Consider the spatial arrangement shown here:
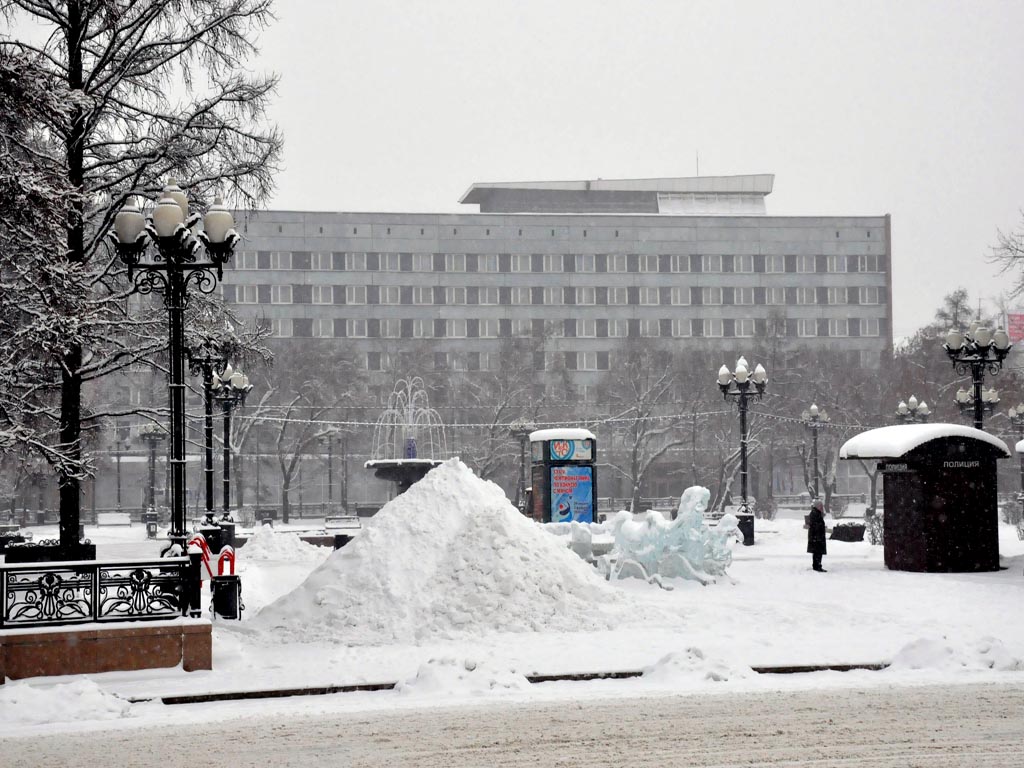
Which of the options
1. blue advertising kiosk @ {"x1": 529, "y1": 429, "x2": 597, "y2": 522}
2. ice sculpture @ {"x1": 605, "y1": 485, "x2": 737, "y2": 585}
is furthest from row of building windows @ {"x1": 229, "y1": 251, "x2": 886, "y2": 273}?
ice sculpture @ {"x1": 605, "y1": 485, "x2": 737, "y2": 585}

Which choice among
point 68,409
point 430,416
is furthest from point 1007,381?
point 68,409

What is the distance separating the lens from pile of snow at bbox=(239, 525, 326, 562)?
3089cm

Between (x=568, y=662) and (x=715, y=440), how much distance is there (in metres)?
60.4

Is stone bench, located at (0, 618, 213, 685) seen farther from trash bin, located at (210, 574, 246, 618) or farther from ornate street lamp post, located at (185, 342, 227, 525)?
ornate street lamp post, located at (185, 342, 227, 525)

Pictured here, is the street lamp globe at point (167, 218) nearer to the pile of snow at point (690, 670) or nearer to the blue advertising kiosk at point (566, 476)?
the pile of snow at point (690, 670)

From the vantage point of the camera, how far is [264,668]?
12570mm

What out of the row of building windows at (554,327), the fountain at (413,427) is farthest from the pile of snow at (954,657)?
the row of building windows at (554,327)

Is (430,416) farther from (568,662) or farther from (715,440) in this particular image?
(568,662)

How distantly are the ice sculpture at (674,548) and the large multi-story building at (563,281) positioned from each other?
66.3 meters

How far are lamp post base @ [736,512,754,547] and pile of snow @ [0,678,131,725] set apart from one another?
2483 cm

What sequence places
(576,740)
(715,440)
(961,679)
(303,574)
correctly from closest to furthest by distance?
(576,740)
(961,679)
(303,574)
(715,440)

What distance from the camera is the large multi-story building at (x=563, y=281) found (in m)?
92.4

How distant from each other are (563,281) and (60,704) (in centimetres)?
8556

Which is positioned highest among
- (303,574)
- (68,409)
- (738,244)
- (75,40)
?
(738,244)
